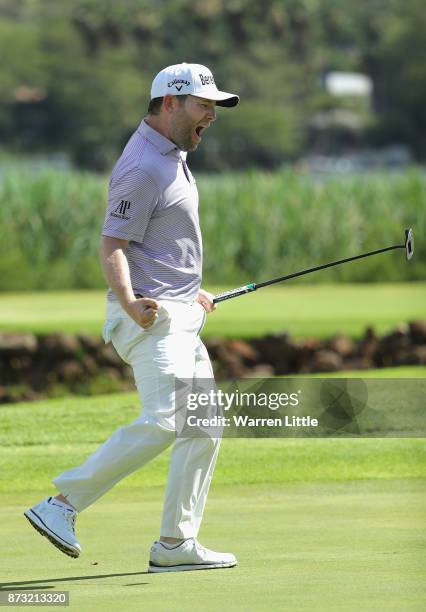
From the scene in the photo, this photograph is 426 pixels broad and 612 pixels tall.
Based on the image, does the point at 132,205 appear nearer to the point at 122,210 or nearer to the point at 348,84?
the point at 122,210

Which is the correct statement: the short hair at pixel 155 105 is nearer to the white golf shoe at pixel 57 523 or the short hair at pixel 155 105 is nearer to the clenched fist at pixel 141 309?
the clenched fist at pixel 141 309

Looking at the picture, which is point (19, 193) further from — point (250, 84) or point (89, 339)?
point (250, 84)

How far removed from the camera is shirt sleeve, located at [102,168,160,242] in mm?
4898

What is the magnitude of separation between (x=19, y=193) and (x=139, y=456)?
17.5 metres

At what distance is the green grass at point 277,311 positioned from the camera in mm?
15508

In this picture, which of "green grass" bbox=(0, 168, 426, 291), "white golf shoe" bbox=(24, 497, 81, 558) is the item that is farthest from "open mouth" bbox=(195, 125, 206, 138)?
"green grass" bbox=(0, 168, 426, 291)

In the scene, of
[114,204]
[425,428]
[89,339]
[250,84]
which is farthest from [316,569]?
[250,84]

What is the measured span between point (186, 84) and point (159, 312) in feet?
2.39

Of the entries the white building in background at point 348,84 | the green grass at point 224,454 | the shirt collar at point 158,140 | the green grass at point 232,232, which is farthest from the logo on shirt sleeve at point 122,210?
the white building in background at point 348,84

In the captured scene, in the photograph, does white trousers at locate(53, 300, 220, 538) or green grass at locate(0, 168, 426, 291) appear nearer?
white trousers at locate(53, 300, 220, 538)

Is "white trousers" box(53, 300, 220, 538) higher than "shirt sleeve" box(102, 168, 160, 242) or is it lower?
lower

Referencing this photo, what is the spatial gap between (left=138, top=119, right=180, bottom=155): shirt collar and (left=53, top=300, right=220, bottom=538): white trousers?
486mm

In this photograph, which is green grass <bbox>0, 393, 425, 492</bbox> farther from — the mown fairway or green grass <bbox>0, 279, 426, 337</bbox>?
green grass <bbox>0, 279, 426, 337</bbox>

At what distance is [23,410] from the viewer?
9.41 metres
